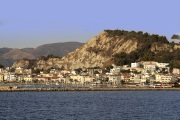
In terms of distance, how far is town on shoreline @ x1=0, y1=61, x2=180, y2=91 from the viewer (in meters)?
134

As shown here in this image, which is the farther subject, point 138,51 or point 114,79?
point 138,51

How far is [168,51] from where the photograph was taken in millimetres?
179000

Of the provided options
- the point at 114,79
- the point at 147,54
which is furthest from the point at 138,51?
the point at 114,79

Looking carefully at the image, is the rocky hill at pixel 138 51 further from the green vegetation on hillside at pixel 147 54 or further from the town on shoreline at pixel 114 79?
the town on shoreline at pixel 114 79

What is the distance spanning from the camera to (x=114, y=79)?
141875 millimetres

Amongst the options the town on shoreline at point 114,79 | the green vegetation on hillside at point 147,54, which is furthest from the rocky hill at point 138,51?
the town on shoreline at point 114,79

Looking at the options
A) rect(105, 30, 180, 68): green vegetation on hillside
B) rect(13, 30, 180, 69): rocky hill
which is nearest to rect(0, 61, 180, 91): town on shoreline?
rect(105, 30, 180, 68): green vegetation on hillside

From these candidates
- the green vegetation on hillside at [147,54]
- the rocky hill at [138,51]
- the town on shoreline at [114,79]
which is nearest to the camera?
the town on shoreline at [114,79]

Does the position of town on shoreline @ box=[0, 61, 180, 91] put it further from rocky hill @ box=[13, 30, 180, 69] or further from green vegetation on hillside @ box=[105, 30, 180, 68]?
rocky hill @ box=[13, 30, 180, 69]

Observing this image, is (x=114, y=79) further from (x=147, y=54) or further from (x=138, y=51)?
(x=138, y=51)

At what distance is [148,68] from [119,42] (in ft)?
137

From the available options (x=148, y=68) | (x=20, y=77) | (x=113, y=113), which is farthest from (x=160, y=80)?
(x=113, y=113)

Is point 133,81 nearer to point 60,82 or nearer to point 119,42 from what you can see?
point 60,82

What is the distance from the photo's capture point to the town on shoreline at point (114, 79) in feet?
438
